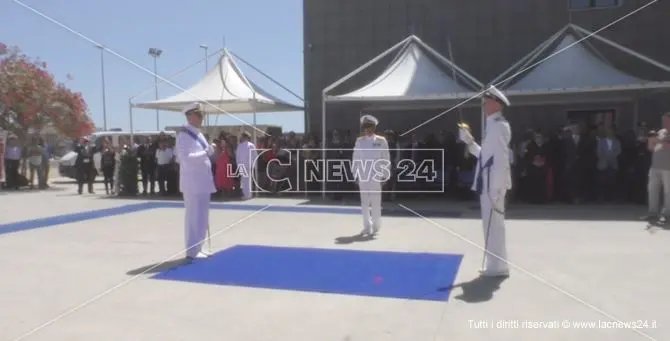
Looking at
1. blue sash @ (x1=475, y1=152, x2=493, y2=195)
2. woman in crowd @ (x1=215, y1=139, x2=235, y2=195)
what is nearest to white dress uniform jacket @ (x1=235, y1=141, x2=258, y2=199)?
woman in crowd @ (x1=215, y1=139, x2=235, y2=195)

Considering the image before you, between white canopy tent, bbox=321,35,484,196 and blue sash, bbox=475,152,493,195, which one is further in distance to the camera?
white canopy tent, bbox=321,35,484,196

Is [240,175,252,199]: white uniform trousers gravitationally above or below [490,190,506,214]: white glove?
below

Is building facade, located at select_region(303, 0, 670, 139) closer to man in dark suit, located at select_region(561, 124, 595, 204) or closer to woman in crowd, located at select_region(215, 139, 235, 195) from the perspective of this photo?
man in dark suit, located at select_region(561, 124, 595, 204)

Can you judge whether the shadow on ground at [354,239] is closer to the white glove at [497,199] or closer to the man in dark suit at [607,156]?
the white glove at [497,199]

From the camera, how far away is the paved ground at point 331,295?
15.0 ft

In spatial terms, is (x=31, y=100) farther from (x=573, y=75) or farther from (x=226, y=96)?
(x=573, y=75)

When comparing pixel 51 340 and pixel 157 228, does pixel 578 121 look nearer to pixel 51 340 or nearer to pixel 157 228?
pixel 157 228

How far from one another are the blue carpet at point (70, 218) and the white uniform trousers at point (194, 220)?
402 cm

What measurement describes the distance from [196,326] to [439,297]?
2263mm

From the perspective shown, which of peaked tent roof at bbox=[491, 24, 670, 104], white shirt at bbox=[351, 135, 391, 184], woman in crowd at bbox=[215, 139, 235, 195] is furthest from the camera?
woman in crowd at bbox=[215, 139, 235, 195]

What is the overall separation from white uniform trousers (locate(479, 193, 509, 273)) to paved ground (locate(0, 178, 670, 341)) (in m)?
0.22

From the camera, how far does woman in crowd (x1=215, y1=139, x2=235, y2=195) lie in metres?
14.5

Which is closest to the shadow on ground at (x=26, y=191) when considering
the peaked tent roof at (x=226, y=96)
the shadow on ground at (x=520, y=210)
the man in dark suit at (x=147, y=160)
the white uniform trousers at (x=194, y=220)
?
the man in dark suit at (x=147, y=160)

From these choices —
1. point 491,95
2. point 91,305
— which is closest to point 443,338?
point 491,95
